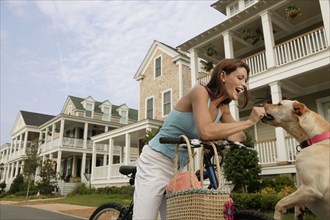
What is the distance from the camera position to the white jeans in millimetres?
2133

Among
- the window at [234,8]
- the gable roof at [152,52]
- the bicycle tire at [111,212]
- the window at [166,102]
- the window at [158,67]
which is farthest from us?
the window at [158,67]

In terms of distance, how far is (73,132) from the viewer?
3403 centimetres

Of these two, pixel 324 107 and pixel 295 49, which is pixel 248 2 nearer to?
pixel 295 49

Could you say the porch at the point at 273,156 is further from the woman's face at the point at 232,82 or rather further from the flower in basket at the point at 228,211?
the flower in basket at the point at 228,211

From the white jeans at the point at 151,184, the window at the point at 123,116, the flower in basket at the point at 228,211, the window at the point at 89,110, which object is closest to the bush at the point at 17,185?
the window at the point at 89,110

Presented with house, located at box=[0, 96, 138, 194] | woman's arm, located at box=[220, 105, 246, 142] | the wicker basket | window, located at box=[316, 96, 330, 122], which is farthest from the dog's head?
house, located at box=[0, 96, 138, 194]

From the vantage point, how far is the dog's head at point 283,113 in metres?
2.75

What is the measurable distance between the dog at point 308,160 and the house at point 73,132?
79.5 feet

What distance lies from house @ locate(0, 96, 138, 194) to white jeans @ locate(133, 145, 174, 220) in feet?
79.5

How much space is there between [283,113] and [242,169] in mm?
7401

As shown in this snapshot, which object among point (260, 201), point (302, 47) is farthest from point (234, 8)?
point (260, 201)

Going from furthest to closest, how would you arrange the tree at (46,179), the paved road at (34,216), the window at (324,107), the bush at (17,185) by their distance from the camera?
the bush at (17,185), the tree at (46,179), the window at (324,107), the paved road at (34,216)

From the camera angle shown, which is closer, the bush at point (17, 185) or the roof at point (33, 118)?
the bush at point (17, 185)

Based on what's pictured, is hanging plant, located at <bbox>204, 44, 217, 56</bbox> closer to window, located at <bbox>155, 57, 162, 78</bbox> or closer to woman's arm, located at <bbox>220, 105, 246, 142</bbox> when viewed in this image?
window, located at <bbox>155, 57, 162, 78</bbox>
